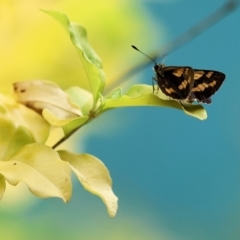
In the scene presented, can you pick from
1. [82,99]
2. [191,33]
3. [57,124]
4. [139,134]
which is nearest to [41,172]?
[57,124]

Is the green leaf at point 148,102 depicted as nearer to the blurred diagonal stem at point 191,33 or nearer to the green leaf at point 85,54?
the green leaf at point 85,54

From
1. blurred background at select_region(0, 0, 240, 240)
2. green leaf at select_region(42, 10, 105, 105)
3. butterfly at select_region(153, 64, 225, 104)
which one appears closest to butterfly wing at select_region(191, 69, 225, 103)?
butterfly at select_region(153, 64, 225, 104)

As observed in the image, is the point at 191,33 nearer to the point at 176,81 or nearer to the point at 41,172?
the point at 176,81

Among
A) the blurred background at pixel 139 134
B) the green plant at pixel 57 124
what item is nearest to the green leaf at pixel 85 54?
the green plant at pixel 57 124

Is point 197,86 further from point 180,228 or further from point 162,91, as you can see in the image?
point 180,228

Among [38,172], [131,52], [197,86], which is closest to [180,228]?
[131,52]

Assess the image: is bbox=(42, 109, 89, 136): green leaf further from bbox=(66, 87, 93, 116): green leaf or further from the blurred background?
the blurred background

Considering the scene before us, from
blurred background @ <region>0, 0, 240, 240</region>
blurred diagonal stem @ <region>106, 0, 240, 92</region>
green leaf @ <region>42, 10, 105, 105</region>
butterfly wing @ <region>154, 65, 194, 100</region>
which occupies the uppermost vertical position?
butterfly wing @ <region>154, 65, 194, 100</region>
